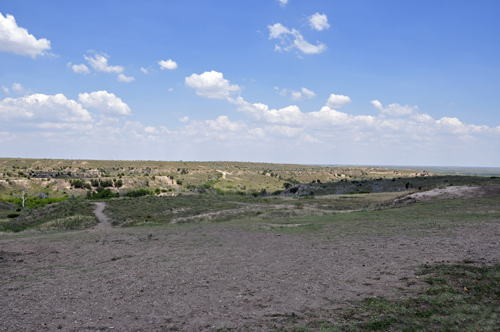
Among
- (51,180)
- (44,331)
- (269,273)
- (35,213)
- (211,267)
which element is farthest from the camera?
(51,180)

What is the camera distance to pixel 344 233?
699 inches

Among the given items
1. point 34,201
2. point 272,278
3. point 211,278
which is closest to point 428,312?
point 272,278

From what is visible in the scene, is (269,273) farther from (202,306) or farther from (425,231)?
(425,231)

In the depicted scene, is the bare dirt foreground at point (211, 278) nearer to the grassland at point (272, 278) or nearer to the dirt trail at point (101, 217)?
the grassland at point (272, 278)

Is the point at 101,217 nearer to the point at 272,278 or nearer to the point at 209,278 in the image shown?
the point at 209,278

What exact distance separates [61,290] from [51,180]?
7088 centimetres

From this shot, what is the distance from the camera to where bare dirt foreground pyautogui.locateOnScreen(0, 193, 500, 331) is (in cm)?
760

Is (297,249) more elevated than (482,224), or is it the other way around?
(482,224)

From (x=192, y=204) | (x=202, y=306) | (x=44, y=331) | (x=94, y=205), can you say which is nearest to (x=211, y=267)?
(x=202, y=306)

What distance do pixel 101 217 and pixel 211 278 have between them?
Result: 1045 inches

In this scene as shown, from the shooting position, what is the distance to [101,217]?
32.9m

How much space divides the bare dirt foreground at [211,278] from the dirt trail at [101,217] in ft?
38.9

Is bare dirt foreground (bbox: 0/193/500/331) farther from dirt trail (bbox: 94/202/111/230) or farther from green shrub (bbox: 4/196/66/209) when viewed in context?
green shrub (bbox: 4/196/66/209)

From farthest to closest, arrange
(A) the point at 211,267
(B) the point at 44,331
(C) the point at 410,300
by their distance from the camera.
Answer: (A) the point at 211,267 → (C) the point at 410,300 → (B) the point at 44,331
